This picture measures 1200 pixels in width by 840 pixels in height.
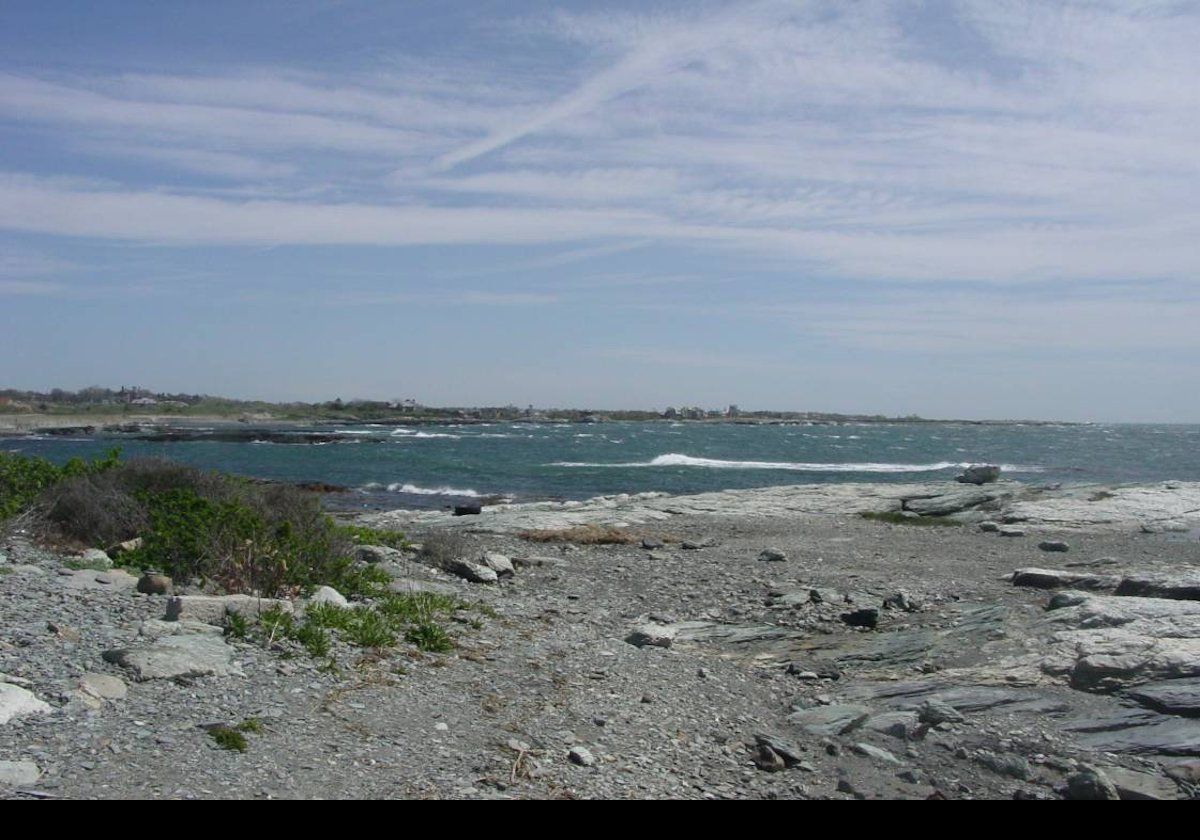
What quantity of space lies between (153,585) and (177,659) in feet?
9.52

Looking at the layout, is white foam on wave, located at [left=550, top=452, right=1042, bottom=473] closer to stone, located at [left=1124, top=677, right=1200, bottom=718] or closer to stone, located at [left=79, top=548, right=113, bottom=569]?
stone, located at [left=79, top=548, right=113, bottom=569]

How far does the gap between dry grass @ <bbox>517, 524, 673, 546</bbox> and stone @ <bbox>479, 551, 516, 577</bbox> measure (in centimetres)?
554

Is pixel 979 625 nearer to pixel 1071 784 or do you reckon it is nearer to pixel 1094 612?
pixel 1094 612

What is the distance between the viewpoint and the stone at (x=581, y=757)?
6906 mm

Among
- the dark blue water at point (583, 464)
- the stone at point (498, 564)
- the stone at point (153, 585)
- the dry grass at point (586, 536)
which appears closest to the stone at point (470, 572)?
the stone at point (498, 564)

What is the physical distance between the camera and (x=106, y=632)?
8.30 m

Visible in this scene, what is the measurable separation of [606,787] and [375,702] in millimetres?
2179

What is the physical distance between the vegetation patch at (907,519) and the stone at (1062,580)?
11968 millimetres

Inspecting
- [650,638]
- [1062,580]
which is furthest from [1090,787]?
[1062,580]

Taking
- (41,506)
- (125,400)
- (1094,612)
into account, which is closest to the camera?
(1094,612)

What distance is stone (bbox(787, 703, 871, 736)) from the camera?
827cm

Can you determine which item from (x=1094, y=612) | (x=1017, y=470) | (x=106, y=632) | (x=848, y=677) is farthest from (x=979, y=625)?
(x=1017, y=470)

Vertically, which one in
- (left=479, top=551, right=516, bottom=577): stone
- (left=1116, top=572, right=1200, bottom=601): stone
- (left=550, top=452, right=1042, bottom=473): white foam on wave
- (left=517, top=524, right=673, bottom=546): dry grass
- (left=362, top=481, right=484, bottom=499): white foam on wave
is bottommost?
(left=362, top=481, right=484, bottom=499): white foam on wave

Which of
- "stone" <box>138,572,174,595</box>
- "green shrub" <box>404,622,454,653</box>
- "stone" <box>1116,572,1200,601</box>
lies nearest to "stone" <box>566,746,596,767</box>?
"green shrub" <box>404,622,454,653</box>
